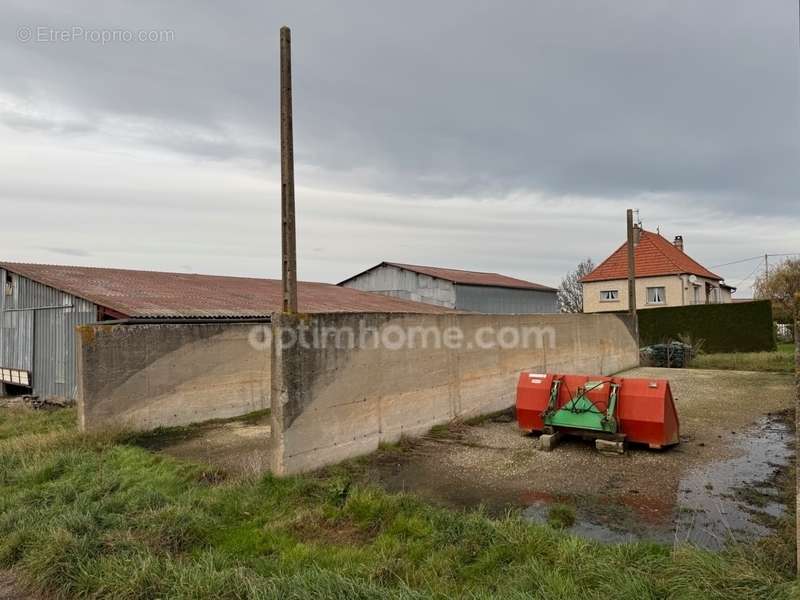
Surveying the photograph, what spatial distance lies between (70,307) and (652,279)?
89.6 ft

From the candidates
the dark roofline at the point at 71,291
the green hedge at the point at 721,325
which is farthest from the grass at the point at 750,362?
the dark roofline at the point at 71,291

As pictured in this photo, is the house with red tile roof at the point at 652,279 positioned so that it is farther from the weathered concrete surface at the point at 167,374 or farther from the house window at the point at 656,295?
the weathered concrete surface at the point at 167,374

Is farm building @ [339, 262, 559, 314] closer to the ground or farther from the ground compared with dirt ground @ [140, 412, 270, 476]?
farther from the ground

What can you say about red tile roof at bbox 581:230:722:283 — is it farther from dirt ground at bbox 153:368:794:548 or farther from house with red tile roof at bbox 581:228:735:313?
dirt ground at bbox 153:368:794:548

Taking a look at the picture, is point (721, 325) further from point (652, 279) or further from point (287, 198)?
point (287, 198)

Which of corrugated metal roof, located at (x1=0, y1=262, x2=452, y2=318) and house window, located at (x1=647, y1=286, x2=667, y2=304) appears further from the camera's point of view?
house window, located at (x1=647, y1=286, x2=667, y2=304)

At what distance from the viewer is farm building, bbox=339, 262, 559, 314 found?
24516mm

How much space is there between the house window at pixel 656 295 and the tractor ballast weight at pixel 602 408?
76.0 ft

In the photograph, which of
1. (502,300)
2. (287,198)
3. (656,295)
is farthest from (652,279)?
(287,198)

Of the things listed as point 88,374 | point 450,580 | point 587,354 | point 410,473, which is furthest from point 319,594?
point 587,354

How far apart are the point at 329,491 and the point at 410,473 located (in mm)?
1445

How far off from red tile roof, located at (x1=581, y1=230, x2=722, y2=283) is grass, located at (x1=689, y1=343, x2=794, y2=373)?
9.87m

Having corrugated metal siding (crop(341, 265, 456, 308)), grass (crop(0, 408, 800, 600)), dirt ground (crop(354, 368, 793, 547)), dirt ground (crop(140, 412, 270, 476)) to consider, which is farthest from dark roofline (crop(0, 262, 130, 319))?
corrugated metal siding (crop(341, 265, 456, 308))

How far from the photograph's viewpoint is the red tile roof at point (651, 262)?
2817 centimetres
